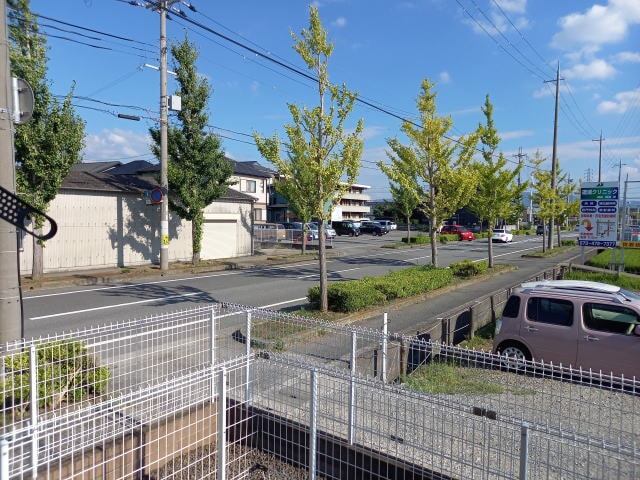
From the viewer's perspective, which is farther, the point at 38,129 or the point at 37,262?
the point at 37,262

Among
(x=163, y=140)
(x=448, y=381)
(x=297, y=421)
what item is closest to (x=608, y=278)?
(x=448, y=381)

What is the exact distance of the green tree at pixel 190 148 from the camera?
1997 centimetres

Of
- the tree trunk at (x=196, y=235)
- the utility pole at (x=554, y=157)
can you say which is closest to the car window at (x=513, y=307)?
the tree trunk at (x=196, y=235)

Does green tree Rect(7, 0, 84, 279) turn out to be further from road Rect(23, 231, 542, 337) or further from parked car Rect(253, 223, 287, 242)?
parked car Rect(253, 223, 287, 242)

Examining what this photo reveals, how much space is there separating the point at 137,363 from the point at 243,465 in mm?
2750

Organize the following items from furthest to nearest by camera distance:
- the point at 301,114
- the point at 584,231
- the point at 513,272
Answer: the point at 513,272
the point at 584,231
the point at 301,114

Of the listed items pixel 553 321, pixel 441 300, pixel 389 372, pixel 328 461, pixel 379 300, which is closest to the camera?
pixel 328 461

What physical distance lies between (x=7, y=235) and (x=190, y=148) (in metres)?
16.3

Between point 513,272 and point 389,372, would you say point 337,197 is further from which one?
point 513,272

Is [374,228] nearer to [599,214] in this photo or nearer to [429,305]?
[599,214]

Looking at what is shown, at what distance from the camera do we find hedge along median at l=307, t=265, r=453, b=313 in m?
11.6

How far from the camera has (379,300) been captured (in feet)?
41.5

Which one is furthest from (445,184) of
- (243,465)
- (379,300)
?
(243,465)

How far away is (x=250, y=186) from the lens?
48781 millimetres
